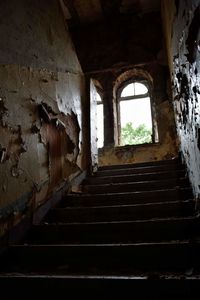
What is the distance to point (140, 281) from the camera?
1357mm

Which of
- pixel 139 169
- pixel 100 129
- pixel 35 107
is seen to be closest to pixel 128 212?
pixel 35 107

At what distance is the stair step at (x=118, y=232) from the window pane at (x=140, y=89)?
5634 mm

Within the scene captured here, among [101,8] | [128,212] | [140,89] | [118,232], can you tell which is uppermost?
[101,8]

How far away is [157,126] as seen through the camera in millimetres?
6352

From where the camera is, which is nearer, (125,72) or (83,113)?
(83,113)

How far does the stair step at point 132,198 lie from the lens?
273cm

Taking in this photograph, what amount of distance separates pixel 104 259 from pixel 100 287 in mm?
353

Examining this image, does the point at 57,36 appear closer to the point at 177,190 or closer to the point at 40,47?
the point at 40,47

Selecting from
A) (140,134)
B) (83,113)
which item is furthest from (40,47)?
(140,134)

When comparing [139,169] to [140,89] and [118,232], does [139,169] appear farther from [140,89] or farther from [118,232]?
[140,89]

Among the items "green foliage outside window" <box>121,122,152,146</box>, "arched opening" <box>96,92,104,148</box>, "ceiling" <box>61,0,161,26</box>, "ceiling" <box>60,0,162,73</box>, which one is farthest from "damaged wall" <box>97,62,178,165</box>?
"green foliage outside window" <box>121,122,152,146</box>

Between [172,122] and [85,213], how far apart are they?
13.8 ft

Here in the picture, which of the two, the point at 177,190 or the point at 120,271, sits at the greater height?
the point at 177,190

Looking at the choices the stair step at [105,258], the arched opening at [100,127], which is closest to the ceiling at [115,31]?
the arched opening at [100,127]
